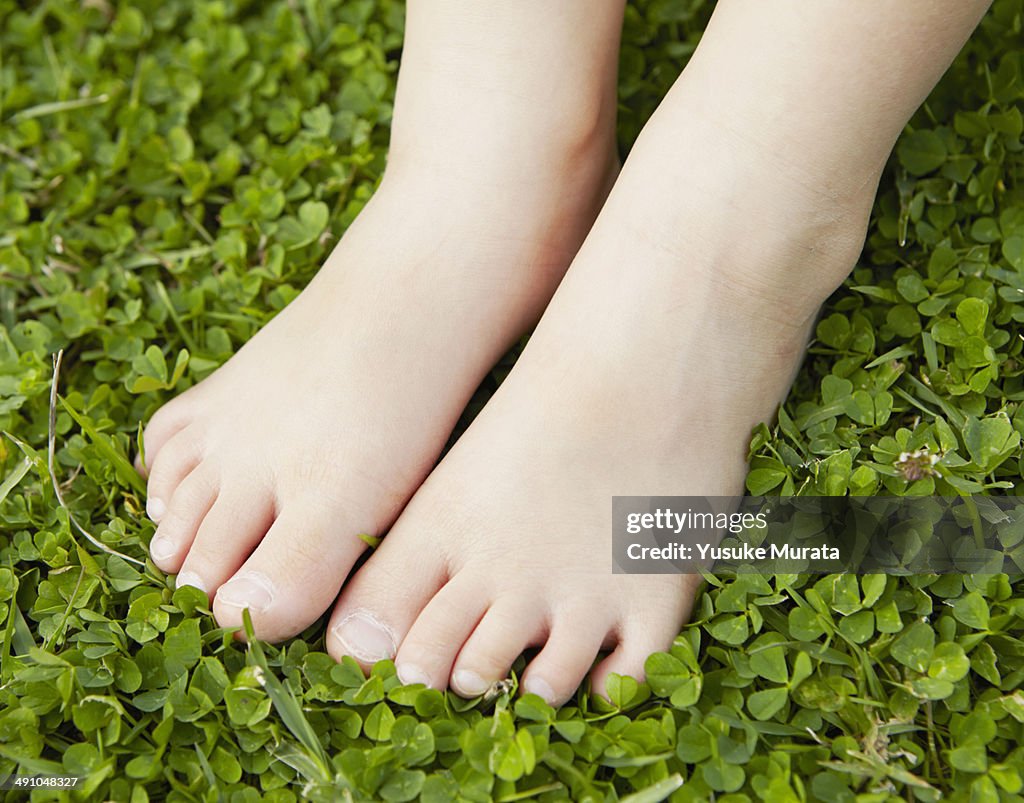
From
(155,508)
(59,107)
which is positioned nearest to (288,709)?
(155,508)

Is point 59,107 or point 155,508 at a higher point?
point 59,107

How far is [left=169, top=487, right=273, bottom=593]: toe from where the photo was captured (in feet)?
3.76

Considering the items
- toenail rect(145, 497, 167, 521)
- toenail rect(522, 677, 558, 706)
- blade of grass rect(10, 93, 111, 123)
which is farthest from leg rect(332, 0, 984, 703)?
blade of grass rect(10, 93, 111, 123)

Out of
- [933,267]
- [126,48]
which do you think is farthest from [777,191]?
[126,48]

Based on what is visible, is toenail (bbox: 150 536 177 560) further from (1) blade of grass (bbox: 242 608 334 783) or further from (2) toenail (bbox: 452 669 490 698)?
(2) toenail (bbox: 452 669 490 698)

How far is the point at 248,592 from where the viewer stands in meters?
1.10

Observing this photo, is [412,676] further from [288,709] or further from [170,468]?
[170,468]

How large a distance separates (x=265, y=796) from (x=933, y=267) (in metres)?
1.06

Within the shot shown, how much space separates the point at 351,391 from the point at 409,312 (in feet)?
0.42

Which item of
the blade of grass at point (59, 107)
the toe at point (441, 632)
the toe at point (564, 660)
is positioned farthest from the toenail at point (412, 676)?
the blade of grass at point (59, 107)

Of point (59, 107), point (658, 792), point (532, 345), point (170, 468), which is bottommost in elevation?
point (658, 792)

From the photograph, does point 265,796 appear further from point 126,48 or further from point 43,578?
point 126,48

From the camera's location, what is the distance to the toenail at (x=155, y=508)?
47.9 inches

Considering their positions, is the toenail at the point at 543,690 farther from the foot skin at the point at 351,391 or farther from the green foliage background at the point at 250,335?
the foot skin at the point at 351,391
